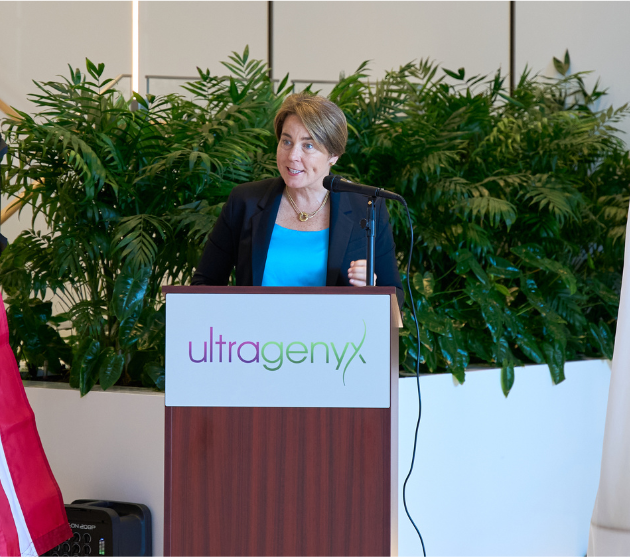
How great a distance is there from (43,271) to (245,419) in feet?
5.89

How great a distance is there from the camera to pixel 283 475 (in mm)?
1466

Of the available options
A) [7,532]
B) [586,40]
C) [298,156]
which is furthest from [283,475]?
[586,40]

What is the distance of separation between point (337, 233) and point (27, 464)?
1.25 metres

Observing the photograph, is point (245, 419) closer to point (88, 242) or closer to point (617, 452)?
point (617, 452)

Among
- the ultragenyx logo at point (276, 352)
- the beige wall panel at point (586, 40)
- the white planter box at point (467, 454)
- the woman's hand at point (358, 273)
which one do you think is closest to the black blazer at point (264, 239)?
the woman's hand at point (358, 273)

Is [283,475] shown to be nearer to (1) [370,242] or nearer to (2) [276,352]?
(2) [276,352]

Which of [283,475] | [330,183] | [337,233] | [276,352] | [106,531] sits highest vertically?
[330,183]

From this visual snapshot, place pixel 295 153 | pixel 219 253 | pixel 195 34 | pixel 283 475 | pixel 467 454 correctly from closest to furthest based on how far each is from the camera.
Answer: pixel 283 475 < pixel 295 153 < pixel 219 253 < pixel 467 454 < pixel 195 34

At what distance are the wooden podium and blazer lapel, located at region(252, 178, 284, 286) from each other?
1.75ft

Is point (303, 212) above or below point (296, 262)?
above

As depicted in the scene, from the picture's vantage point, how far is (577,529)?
10.3 ft

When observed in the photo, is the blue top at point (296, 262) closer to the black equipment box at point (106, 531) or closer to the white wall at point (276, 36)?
the black equipment box at point (106, 531)

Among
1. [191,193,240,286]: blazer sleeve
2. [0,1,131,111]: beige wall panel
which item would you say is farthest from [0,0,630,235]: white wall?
[191,193,240,286]: blazer sleeve

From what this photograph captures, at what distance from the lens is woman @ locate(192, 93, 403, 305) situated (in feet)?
6.51
